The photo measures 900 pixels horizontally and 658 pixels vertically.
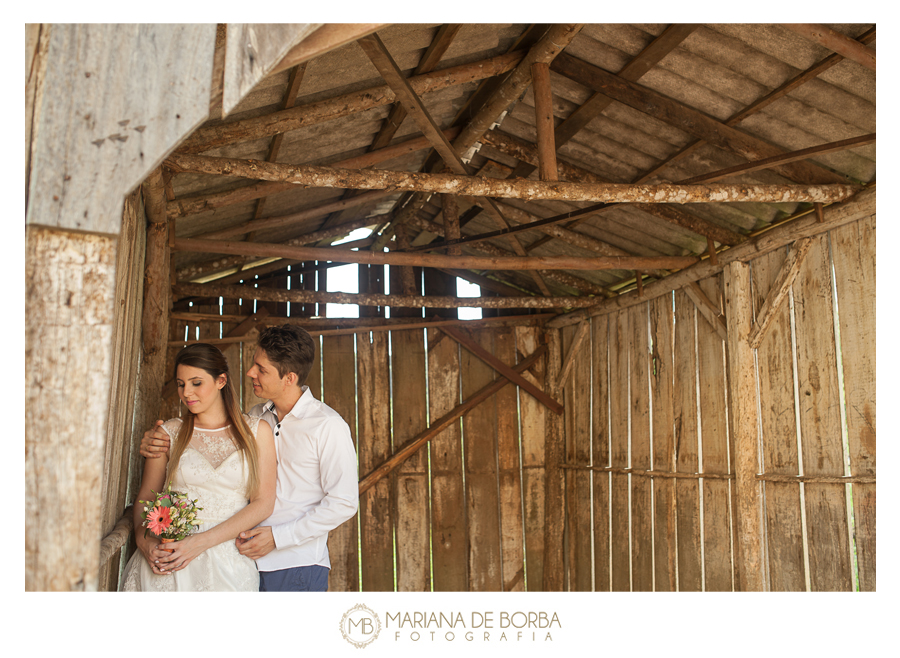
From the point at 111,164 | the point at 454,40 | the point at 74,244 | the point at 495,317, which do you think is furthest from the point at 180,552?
the point at 495,317

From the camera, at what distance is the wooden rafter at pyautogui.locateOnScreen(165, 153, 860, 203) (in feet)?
11.3

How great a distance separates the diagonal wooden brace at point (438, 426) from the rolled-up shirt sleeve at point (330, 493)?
427 cm

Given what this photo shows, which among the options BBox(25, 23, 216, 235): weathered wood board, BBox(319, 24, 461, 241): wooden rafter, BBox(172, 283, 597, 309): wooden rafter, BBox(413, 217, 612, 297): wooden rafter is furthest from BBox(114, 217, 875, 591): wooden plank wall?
BBox(25, 23, 216, 235): weathered wood board

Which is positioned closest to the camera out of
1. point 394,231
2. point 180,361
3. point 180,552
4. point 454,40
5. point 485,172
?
point 180,552

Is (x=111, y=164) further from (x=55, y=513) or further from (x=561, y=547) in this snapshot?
(x=561, y=547)

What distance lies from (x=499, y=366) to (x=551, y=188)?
4124mm

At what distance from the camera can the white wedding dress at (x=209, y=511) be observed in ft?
7.88

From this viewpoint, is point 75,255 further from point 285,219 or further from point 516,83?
point 285,219

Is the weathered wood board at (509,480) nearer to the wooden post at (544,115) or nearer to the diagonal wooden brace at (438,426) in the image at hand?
the diagonal wooden brace at (438,426)

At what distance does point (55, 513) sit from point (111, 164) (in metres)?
0.78

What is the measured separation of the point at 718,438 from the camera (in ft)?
16.6

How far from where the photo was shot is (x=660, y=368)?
5.96m
